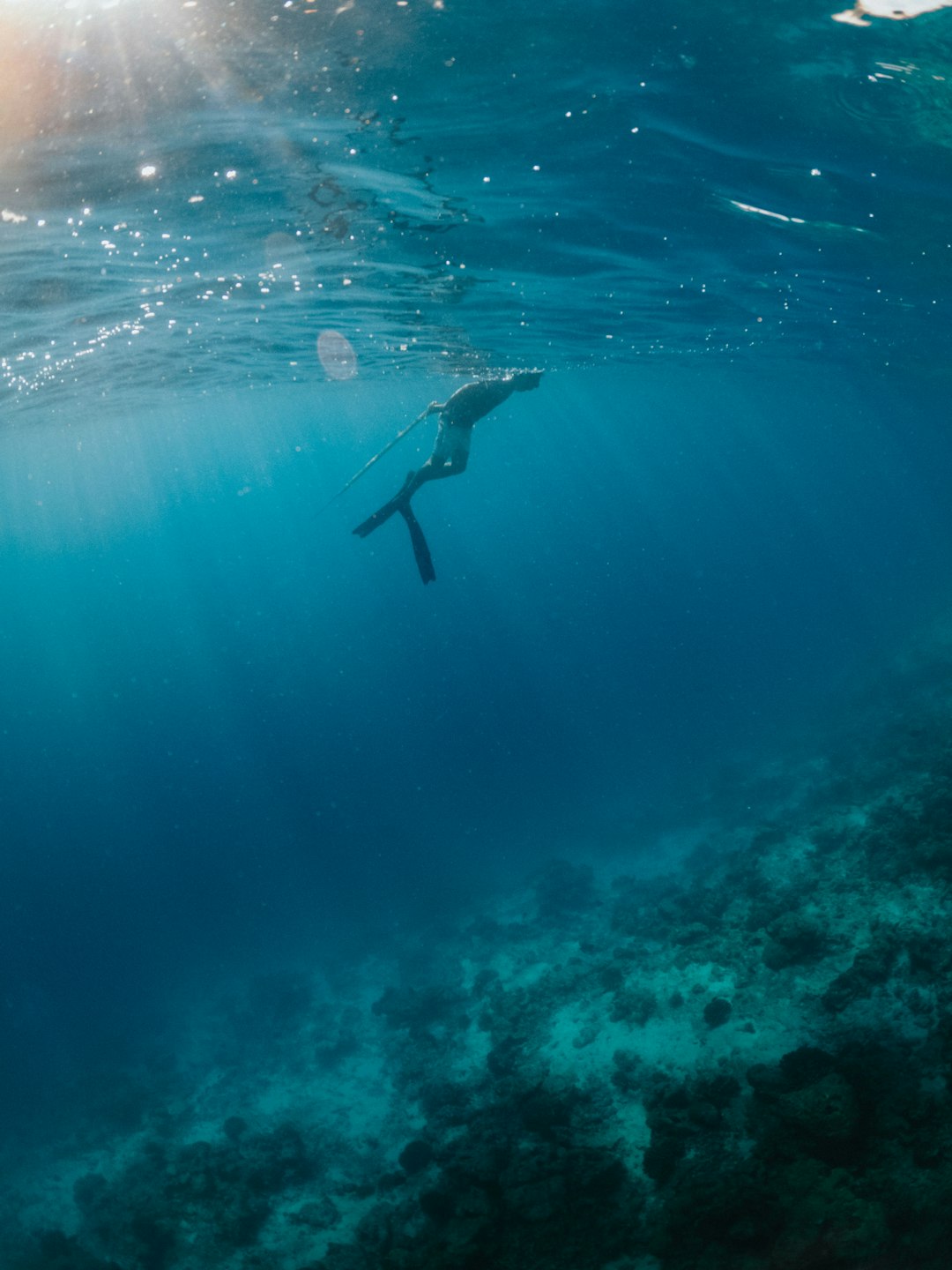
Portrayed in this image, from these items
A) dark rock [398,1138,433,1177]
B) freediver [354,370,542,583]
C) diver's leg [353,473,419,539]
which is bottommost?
dark rock [398,1138,433,1177]

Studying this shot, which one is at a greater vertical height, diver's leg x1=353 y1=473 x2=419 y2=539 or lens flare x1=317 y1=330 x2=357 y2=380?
lens flare x1=317 y1=330 x2=357 y2=380

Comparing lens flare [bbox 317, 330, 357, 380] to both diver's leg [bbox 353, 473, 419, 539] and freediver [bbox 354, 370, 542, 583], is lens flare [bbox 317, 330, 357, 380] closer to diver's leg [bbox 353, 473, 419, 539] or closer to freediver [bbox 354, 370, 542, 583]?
freediver [bbox 354, 370, 542, 583]

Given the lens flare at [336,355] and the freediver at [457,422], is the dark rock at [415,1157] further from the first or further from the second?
the lens flare at [336,355]

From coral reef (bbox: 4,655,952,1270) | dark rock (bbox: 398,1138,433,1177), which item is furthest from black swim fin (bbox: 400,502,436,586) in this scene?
dark rock (bbox: 398,1138,433,1177)

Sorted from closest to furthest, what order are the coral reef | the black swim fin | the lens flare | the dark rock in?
the coral reef → the dark rock → the black swim fin → the lens flare

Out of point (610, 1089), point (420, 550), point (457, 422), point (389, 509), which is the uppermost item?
point (457, 422)

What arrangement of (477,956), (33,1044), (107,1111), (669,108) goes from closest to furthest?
1. (669,108)
2. (107,1111)
3. (477,956)
4. (33,1044)

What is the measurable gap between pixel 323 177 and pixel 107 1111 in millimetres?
18796

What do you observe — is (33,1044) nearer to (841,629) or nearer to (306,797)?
(306,797)

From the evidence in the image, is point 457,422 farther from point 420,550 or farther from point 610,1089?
point 610,1089

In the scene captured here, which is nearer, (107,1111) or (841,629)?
(107,1111)

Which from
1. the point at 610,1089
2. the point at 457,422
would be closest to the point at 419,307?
the point at 457,422

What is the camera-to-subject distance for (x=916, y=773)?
49.8 ft

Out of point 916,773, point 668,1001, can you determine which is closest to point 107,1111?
point 668,1001
